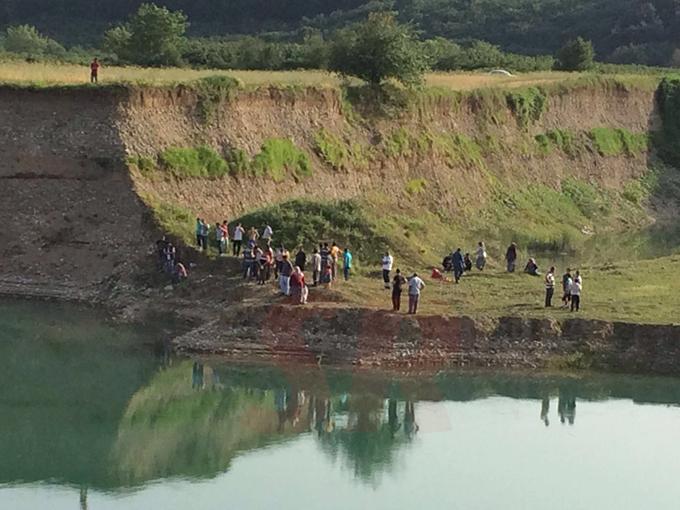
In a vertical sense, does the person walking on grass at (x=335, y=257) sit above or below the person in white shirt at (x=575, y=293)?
above

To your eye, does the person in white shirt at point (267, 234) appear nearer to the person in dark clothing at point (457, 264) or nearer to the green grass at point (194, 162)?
the person in dark clothing at point (457, 264)

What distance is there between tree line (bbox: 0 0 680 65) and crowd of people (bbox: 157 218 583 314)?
59.2 metres

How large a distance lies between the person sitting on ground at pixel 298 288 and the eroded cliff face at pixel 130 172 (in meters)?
6.66

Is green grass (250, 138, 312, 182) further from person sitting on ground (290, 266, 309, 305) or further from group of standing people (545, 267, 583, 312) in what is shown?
group of standing people (545, 267, 583, 312)

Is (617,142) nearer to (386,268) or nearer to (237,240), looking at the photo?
(386,268)

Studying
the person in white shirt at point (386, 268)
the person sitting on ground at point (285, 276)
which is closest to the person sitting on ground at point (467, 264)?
the person in white shirt at point (386, 268)

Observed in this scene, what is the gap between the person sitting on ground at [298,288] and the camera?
37.0 m

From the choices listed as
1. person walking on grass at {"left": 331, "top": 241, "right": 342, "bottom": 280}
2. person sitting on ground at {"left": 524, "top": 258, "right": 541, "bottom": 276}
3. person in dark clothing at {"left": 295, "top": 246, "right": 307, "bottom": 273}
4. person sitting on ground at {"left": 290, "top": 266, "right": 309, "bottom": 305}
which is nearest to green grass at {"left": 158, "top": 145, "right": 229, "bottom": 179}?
person walking on grass at {"left": 331, "top": 241, "right": 342, "bottom": 280}

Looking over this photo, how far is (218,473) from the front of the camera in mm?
28672

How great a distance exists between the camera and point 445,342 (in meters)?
36.1

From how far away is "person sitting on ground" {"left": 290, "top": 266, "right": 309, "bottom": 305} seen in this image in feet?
121

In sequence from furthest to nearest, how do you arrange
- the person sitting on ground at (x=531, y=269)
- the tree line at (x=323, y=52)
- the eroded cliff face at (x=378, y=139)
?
the tree line at (x=323, y=52) → the eroded cliff face at (x=378, y=139) → the person sitting on ground at (x=531, y=269)

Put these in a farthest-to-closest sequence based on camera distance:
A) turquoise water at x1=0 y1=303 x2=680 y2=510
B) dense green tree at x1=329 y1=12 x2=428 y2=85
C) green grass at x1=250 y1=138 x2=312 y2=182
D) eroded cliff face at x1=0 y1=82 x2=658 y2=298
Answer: dense green tree at x1=329 y1=12 x2=428 y2=85, green grass at x1=250 y1=138 x2=312 y2=182, eroded cliff face at x1=0 y1=82 x2=658 y2=298, turquoise water at x1=0 y1=303 x2=680 y2=510

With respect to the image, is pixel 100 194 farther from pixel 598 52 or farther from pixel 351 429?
pixel 598 52
